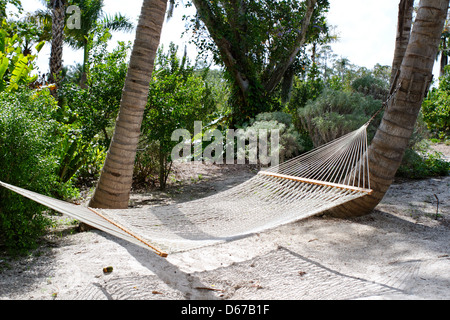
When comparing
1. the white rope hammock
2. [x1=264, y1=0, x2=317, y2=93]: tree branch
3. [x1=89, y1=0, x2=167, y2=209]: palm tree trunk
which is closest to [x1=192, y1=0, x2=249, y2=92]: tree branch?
[x1=264, y1=0, x2=317, y2=93]: tree branch

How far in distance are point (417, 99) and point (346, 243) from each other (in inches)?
54.3

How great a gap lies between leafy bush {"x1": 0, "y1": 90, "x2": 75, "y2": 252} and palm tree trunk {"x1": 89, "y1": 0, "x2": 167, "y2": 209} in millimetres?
518

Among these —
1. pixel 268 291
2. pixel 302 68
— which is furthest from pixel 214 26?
pixel 268 291

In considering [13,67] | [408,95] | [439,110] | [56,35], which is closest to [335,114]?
[408,95]

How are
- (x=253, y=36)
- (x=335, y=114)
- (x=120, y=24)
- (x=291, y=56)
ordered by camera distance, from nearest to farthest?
(x=335, y=114)
(x=253, y=36)
(x=291, y=56)
(x=120, y=24)

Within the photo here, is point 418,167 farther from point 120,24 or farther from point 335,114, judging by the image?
point 120,24

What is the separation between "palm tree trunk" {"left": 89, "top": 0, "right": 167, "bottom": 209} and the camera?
10.4ft

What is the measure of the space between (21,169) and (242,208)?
1.69 m

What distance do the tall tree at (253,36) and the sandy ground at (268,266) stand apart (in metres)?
4.34

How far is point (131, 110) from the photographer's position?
126 inches

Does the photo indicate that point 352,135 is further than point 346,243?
Yes
